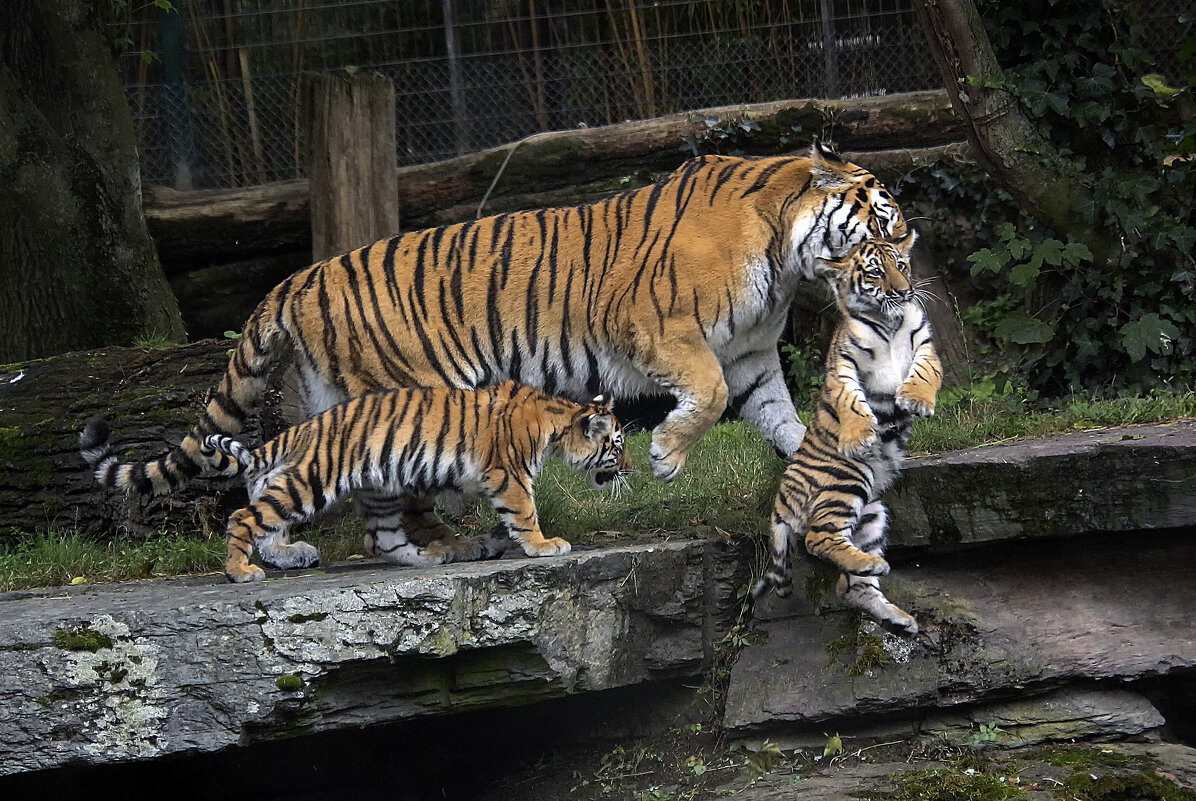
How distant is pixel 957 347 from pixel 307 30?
18.3ft

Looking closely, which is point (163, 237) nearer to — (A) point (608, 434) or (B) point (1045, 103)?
(A) point (608, 434)

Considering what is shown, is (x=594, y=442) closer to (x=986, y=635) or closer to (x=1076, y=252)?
(x=986, y=635)

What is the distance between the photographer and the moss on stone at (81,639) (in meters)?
4.44

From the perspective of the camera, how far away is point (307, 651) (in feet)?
15.1

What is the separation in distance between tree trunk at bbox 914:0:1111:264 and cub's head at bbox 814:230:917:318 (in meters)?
2.31

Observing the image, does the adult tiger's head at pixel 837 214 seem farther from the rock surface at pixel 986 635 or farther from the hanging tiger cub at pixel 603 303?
the rock surface at pixel 986 635

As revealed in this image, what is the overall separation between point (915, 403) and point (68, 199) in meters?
5.71

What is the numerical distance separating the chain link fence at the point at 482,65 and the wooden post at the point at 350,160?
1.62m

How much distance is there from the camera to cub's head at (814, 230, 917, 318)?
4.95 meters

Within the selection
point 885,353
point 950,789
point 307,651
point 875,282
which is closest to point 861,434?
point 885,353

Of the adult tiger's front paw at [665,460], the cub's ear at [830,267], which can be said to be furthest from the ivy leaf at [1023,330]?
the adult tiger's front paw at [665,460]

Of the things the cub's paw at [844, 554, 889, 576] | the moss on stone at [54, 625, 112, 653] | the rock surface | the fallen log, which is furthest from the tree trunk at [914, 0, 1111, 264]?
the moss on stone at [54, 625, 112, 653]

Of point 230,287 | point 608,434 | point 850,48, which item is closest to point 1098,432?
point 608,434

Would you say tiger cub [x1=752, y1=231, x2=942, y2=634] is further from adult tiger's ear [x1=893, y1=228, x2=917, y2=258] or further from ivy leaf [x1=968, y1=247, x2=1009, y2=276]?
ivy leaf [x1=968, y1=247, x2=1009, y2=276]
